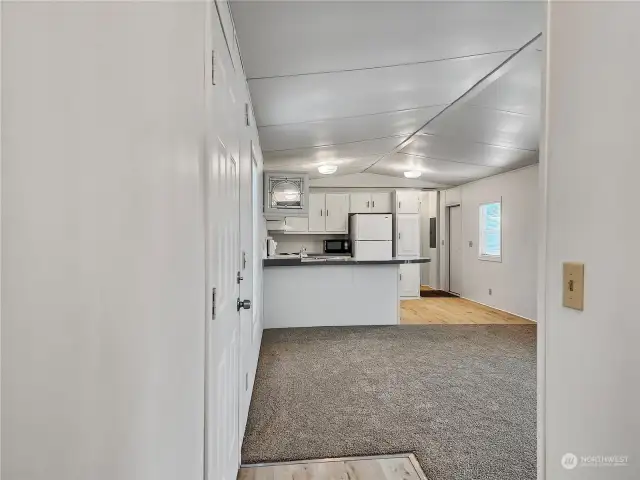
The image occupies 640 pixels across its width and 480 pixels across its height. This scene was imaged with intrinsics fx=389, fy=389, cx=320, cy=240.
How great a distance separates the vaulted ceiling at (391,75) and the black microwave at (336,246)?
8.62 feet

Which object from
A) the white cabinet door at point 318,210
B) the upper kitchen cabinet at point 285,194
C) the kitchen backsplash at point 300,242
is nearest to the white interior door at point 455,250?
the kitchen backsplash at point 300,242

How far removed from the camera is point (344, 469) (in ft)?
6.66

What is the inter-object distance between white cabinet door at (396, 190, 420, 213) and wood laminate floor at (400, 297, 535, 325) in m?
1.81

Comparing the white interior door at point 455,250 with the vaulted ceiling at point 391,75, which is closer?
the vaulted ceiling at point 391,75

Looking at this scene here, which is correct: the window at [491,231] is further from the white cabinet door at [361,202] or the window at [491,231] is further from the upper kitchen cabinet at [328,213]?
the upper kitchen cabinet at [328,213]

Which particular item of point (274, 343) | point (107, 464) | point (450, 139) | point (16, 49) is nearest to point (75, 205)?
point (16, 49)

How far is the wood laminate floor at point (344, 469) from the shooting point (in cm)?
197

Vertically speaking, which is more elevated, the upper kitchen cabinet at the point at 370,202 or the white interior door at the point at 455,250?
the upper kitchen cabinet at the point at 370,202

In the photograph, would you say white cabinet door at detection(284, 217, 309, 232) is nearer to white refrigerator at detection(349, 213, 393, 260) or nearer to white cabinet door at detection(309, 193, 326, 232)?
white cabinet door at detection(309, 193, 326, 232)

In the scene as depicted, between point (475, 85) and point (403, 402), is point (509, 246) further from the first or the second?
point (403, 402)

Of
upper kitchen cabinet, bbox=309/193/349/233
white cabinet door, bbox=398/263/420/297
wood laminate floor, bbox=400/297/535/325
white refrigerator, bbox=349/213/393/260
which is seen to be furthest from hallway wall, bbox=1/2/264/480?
white cabinet door, bbox=398/263/420/297

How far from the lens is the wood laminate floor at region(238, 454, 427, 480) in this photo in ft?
6.46

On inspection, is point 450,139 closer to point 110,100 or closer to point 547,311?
point 547,311

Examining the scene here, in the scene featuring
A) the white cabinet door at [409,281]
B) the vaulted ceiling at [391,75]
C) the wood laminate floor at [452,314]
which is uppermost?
the vaulted ceiling at [391,75]
